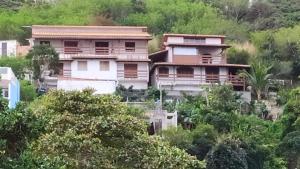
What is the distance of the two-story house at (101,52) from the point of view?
44.8m

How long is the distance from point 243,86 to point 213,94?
19.3ft

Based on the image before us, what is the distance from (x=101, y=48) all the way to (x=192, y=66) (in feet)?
15.3

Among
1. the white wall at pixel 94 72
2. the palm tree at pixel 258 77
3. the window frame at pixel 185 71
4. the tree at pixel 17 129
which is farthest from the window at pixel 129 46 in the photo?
the tree at pixel 17 129

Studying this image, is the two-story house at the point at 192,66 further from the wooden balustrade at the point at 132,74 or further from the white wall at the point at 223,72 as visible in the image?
the wooden balustrade at the point at 132,74

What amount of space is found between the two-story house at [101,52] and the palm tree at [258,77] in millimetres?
5366

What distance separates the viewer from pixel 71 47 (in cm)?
4584

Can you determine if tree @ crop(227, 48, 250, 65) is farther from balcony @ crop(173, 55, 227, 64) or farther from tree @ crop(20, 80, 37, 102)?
tree @ crop(20, 80, 37, 102)

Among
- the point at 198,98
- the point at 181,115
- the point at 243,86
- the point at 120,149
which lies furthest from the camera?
the point at 243,86

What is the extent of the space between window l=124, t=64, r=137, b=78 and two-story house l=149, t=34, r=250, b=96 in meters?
0.94

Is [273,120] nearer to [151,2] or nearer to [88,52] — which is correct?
[88,52]

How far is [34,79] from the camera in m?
42.6

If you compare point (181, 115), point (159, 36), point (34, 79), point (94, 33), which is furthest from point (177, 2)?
point (181, 115)

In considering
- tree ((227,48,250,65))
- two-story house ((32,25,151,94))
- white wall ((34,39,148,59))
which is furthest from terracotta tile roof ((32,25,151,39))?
tree ((227,48,250,65))

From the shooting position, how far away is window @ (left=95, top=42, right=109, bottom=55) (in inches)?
1805
